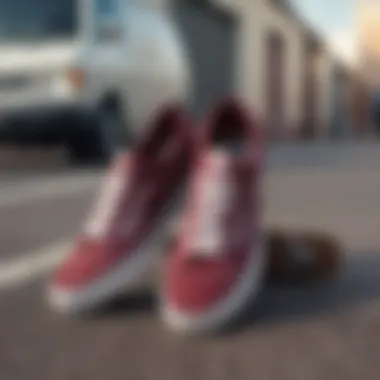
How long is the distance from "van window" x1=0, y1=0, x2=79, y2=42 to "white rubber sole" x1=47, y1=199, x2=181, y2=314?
8266mm

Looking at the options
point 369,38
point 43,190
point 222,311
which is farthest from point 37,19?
point 369,38

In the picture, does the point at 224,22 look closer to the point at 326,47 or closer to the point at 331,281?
the point at 326,47

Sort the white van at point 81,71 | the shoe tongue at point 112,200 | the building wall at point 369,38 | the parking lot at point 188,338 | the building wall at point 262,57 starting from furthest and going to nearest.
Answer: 1. the building wall at point 369,38
2. the building wall at point 262,57
3. the white van at point 81,71
4. the shoe tongue at point 112,200
5. the parking lot at point 188,338

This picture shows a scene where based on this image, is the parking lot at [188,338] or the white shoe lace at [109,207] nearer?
the parking lot at [188,338]

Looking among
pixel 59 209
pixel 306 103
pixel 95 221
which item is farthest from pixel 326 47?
pixel 95 221

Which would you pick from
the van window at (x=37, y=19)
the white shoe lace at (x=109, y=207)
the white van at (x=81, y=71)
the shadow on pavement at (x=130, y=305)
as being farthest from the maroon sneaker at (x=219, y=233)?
the van window at (x=37, y=19)

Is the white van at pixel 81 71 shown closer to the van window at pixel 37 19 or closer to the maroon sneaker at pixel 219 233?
the van window at pixel 37 19

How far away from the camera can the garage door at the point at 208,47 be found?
24.8 m

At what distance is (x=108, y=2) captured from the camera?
42.0ft

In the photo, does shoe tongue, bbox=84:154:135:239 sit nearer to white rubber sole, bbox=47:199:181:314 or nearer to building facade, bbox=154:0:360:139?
white rubber sole, bbox=47:199:181:314

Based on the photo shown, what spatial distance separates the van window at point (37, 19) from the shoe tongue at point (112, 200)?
815cm

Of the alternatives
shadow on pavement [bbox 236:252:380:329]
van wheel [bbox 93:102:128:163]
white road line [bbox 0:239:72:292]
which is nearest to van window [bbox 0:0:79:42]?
van wheel [bbox 93:102:128:163]

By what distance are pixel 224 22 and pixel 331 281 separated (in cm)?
2613

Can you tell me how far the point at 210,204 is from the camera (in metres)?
3.94
